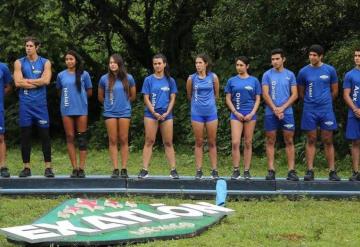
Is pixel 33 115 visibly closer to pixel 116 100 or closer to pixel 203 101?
pixel 116 100

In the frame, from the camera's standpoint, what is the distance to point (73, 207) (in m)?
7.30

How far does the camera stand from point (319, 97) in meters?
9.03

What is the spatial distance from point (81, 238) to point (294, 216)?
2736 millimetres

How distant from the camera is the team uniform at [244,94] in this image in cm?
911

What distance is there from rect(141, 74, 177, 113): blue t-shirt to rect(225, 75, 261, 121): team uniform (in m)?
0.93

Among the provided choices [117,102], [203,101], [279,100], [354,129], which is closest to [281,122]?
[279,100]

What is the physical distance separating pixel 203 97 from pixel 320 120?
5.60 ft

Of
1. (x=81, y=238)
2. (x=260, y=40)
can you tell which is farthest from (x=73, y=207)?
(x=260, y=40)

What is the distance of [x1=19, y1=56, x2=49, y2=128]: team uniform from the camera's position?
9.01m

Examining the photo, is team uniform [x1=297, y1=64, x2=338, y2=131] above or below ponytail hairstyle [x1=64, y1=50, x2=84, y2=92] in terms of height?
below

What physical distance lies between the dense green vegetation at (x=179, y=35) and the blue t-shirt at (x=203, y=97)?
3.50m

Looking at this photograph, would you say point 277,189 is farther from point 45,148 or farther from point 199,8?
point 199,8

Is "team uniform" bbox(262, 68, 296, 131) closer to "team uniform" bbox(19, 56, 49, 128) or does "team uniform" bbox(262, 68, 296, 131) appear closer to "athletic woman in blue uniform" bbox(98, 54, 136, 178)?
"athletic woman in blue uniform" bbox(98, 54, 136, 178)

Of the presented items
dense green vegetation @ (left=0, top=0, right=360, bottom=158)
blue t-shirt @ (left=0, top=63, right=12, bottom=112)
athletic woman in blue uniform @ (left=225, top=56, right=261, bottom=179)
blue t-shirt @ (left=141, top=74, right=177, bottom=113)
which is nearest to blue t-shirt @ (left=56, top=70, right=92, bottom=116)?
blue t-shirt @ (left=0, top=63, right=12, bottom=112)
